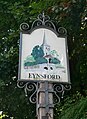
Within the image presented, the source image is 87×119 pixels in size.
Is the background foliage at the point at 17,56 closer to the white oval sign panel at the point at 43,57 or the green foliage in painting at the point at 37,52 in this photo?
the white oval sign panel at the point at 43,57

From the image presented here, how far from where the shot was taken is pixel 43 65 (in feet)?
9.71

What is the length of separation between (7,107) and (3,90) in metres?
0.48

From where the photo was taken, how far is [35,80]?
9.46ft

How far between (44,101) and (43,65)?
13.7 inches

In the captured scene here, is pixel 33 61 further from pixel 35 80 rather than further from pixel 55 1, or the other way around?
pixel 55 1

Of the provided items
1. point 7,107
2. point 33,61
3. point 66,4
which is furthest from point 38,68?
point 7,107

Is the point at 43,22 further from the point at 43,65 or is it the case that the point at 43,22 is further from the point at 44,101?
the point at 44,101

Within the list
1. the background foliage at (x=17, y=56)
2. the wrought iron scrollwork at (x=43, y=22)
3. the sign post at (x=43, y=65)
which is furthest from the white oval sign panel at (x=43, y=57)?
the background foliage at (x=17, y=56)

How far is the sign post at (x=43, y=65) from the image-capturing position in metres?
2.89

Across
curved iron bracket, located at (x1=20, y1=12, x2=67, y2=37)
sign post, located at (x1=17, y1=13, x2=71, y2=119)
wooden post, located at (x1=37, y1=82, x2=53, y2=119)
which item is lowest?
wooden post, located at (x1=37, y1=82, x2=53, y2=119)

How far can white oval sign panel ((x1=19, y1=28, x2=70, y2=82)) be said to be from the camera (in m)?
2.92

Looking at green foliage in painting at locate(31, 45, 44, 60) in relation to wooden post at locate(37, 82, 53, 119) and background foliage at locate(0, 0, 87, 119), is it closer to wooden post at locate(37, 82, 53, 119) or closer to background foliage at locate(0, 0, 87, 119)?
wooden post at locate(37, 82, 53, 119)

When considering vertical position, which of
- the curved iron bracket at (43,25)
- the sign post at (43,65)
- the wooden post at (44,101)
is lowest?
the wooden post at (44,101)

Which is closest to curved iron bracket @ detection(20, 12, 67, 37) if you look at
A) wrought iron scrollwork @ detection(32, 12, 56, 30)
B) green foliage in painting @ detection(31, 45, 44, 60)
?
wrought iron scrollwork @ detection(32, 12, 56, 30)
